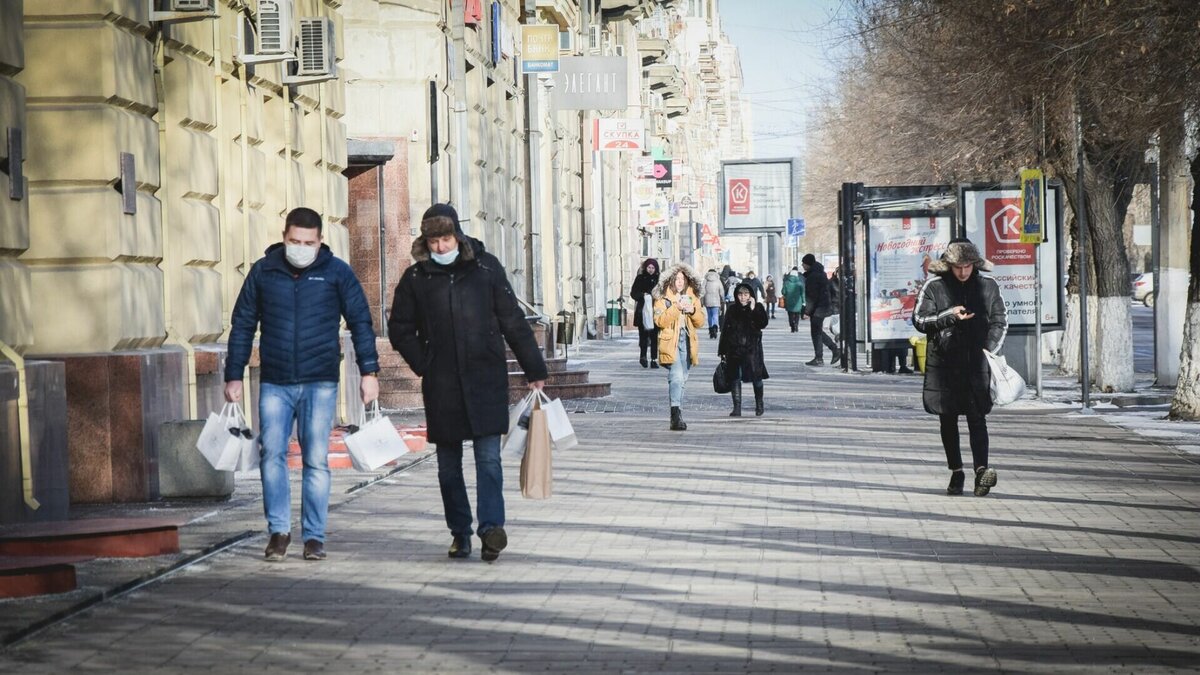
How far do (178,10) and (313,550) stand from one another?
17.2ft

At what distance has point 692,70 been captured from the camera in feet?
341

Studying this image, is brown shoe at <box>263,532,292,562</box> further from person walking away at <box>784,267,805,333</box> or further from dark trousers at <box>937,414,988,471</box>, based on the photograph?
person walking away at <box>784,267,805,333</box>

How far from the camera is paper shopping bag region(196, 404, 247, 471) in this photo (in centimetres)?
1069

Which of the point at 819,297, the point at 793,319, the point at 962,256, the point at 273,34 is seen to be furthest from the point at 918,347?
the point at 793,319

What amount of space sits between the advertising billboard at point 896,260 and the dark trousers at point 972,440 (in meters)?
15.3

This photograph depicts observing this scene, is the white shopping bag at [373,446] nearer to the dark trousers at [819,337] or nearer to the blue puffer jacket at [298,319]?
the blue puffer jacket at [298,319]

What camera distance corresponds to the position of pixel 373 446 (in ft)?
35.4

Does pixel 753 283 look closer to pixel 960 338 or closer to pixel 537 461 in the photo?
pixel 960 338

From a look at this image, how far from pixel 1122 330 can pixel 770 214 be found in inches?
2096

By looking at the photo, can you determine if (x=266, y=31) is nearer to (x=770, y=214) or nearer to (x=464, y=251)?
(x=464, y=251)

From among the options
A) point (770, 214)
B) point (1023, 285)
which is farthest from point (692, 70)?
point (1023, 285)

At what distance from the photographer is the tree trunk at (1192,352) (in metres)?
19.8

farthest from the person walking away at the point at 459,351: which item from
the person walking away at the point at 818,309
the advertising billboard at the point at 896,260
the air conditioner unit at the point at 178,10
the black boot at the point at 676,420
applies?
the person walking away at the point at 818,309

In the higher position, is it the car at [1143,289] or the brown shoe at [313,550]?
the brown shoe at [313,550]
